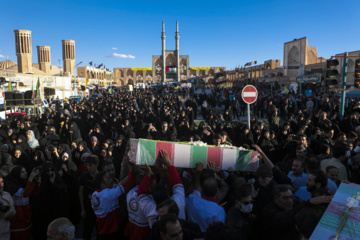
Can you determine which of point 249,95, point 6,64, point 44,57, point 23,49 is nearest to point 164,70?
point 44,57

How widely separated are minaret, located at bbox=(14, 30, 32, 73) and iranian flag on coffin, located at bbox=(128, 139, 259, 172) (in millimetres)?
60423

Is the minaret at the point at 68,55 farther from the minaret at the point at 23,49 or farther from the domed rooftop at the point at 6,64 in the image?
the minaret at the point at 23,49

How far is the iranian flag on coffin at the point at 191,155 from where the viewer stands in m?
3.24

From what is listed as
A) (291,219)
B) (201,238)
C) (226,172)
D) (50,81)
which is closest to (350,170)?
(226,172)

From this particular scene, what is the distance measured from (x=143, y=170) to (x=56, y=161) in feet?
11.1

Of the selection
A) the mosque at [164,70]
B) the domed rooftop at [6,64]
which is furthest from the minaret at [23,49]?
the mosque at [164,70]

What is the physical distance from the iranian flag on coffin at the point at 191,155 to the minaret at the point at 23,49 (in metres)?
60.4

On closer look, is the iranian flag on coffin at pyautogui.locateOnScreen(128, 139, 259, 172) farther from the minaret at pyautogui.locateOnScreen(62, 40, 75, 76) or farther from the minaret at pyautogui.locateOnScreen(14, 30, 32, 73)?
the minaret at pyautogui.locateOnScreen(62, 40, 75, 76)

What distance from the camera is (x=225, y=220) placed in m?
2.54

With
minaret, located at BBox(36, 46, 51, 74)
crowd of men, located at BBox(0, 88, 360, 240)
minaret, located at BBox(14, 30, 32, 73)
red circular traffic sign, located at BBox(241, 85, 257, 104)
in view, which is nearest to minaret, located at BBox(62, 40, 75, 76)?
minaret, located at BBox(36, 46, 51, 74)

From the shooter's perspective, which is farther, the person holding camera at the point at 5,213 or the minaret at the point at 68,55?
the minaret at the point at 68,55

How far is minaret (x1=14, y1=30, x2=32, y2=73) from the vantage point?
5494cm

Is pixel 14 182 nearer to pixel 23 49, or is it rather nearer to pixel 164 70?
pixel 23 49

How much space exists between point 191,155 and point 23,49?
64.0 m
